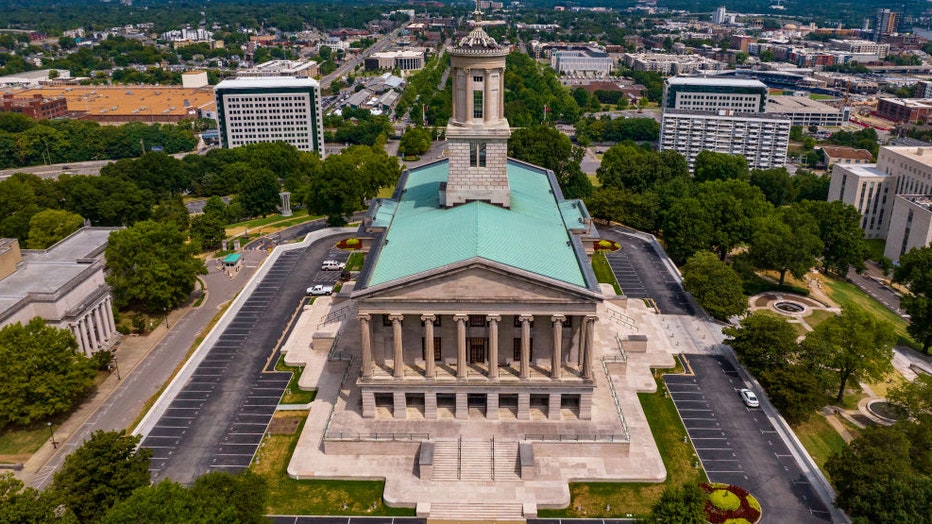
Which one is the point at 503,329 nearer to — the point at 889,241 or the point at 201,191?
the point at 889,241

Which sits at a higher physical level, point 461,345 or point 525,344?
point 525,344

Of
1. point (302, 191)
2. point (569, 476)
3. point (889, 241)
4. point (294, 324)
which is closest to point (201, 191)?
point (302, 191)

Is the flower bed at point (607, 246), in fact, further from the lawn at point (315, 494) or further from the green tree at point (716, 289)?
the lawn at point (315, 494)

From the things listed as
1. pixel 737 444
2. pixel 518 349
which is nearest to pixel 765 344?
→ pixel 737 444

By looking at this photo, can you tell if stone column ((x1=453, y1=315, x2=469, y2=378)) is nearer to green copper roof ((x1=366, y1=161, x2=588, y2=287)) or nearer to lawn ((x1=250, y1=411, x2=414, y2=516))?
green copper roof ((x1=366, y1=161, x2=588, y2=287))

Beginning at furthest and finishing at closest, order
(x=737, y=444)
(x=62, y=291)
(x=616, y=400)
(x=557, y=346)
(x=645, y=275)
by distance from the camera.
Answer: (x=645, y=275) → (x=62, y=291) → (x=616, y=400) → (x=737, y=444) → (x=557, y=346)

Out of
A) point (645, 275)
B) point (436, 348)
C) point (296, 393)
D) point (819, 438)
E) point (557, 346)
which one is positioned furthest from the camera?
point (645, 275)

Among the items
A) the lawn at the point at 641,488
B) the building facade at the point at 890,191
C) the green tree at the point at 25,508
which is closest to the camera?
the green tree at the point at 25,508

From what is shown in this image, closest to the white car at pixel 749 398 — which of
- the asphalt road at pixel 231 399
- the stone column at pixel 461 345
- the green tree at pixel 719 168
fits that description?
the stone column at pixel 461 345

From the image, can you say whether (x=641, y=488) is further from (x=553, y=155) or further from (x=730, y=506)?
(x=553, y=155)
